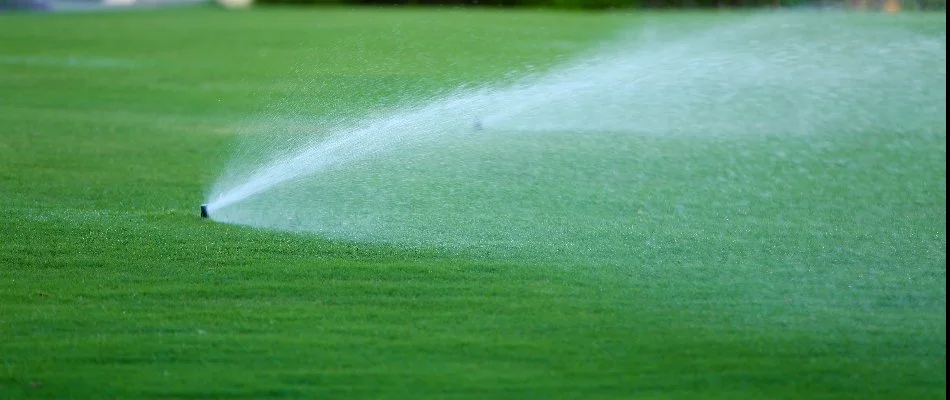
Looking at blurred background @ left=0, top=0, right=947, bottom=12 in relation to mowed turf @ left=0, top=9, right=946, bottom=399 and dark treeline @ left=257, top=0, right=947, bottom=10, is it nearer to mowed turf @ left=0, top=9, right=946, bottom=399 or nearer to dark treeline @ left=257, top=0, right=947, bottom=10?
dark treeline @ left=257, top=0, right=947, bottom=10

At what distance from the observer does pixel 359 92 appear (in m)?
9.94

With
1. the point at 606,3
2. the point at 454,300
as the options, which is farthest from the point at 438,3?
the point at 454,300

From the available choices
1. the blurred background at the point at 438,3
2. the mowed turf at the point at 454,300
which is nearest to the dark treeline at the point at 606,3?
the blurred background at the point at 438,3

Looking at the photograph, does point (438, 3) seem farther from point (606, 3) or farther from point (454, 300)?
point (454, 300)

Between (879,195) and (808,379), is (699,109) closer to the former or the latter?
(879,195)

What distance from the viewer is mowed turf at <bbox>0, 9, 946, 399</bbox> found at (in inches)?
152

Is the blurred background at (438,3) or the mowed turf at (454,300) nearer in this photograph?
the mowed turf at (454,300)

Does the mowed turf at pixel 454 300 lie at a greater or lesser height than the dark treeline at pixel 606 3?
greater

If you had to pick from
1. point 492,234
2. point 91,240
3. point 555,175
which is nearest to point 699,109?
point 555,175

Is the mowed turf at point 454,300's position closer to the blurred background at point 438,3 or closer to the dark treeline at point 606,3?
the dark treeline at point 606,3

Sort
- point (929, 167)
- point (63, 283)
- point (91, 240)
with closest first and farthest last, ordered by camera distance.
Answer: point (63, 283), point (91, 240), point (929, 167)

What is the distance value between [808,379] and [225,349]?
6.58 feet

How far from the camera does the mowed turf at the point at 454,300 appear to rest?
3.87 meters

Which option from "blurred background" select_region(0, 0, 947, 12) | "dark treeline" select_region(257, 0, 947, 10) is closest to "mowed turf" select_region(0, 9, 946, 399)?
"dark treeline" select_region(257, 0, 947, 10)
